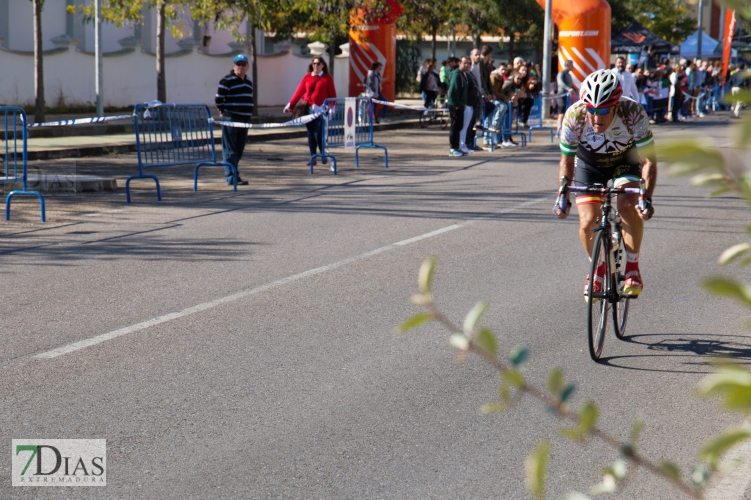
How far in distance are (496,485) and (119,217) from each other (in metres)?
8.46

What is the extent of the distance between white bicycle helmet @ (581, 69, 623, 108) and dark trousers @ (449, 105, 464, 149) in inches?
530

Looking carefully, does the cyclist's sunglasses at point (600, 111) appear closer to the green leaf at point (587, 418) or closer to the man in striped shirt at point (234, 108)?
the green leaf at point (587, 418)

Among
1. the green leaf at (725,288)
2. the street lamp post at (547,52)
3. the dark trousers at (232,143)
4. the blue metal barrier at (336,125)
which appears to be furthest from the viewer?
the street lamp post at (547,52)

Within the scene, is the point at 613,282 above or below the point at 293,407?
above

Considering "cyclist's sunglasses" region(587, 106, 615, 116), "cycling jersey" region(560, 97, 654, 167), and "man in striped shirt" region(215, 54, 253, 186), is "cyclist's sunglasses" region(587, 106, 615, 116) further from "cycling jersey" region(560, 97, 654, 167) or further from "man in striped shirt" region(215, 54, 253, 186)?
"man in striped shirt" region(215, 54, 253, 186)

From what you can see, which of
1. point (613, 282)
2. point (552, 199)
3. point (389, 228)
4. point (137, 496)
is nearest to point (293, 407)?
point (137, 496)

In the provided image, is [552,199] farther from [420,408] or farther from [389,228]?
[420,408]

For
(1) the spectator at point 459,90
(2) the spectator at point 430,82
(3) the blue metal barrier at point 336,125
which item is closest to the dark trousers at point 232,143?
(3) the blue metal barrier at point 336,125

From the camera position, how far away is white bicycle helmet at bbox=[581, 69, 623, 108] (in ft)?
19.0

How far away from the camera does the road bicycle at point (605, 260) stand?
5.82 m

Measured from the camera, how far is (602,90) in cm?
580

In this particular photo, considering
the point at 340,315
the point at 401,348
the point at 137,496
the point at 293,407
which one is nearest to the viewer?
the point at 137,496

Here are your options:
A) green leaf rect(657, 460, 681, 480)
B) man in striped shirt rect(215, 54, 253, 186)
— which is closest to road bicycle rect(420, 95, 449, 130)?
man in striped shirt rect(215, 54, 253, 186)

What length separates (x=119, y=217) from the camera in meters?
11.5
